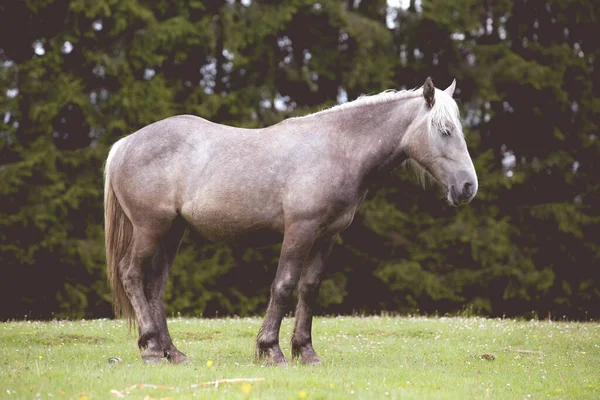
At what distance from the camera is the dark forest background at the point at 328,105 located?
717 inches

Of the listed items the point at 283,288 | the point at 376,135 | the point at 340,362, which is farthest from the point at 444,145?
the point at 340,362

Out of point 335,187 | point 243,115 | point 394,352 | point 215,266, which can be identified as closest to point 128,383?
point 335,187

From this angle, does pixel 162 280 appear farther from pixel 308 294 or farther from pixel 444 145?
pixel 444 145

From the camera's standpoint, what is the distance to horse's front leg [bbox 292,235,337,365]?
26.8 ft

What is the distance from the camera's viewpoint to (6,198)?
17.9 metres

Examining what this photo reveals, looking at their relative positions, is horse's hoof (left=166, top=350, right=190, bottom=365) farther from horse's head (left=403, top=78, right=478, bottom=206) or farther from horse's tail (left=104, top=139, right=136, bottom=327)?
horse's head (left=403, top=78, right=478, bottom=206)

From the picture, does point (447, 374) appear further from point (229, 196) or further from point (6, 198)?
point (6, 198)

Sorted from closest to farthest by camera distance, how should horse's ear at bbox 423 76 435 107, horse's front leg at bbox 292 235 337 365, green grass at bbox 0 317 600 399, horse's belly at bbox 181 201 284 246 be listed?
green grass at bbox 0 317 600 399
horse's ear at bbox 423 76 435 107
horse's belly at bbox 181 201 284 246
horse's front leg at bbox 292 235 337 365

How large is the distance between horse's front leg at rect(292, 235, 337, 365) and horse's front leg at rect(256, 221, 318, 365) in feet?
1.22

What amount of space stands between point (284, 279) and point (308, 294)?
53cm

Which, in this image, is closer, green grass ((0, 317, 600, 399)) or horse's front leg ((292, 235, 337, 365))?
green grass ((0, 317, 600, 399))

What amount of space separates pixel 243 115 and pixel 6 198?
638cm

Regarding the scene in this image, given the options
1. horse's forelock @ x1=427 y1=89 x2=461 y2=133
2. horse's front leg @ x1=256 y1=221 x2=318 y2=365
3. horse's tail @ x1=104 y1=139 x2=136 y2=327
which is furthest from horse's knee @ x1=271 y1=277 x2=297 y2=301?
horse's forelock @ x1=427 y1=89 x2=461 y2=133

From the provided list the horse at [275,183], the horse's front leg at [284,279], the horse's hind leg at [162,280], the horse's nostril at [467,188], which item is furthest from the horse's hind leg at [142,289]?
the horse's nostril at [467,188]
